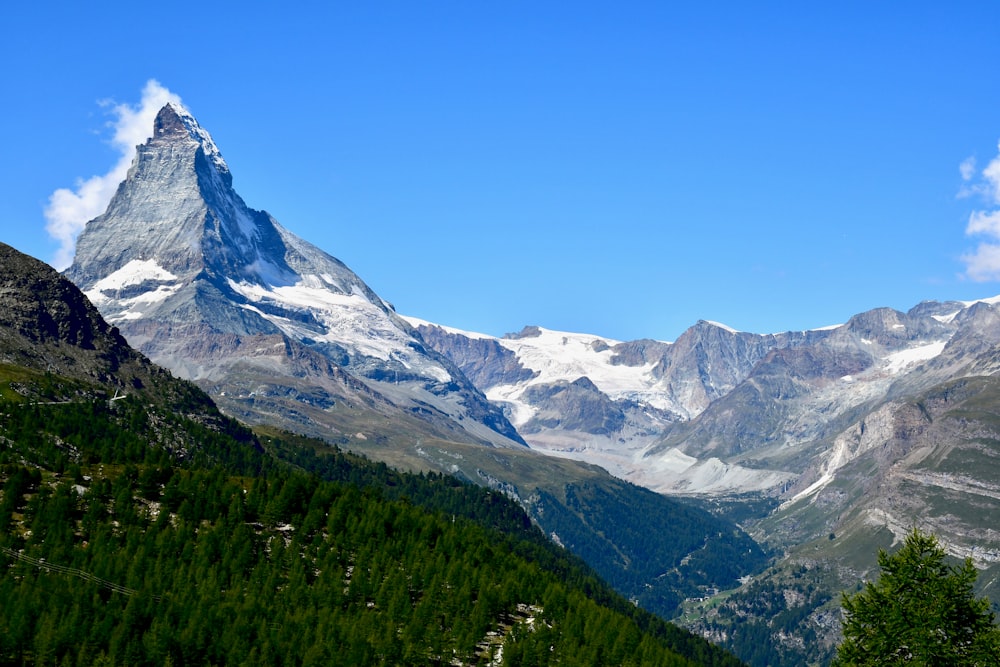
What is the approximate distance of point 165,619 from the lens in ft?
478

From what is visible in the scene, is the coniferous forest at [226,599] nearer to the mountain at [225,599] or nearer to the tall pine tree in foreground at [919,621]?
the mountain at [225,599]

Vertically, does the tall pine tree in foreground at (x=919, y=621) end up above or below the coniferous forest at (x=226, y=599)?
above

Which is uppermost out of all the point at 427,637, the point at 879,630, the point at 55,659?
the point at 879,630

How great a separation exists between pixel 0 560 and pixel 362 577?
5347 cm

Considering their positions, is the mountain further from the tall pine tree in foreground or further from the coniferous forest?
the tall pine tree in foreground

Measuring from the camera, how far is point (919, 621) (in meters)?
96.0

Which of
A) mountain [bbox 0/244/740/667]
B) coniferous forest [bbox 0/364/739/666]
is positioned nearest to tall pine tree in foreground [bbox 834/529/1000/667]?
mountain [bbox 0/244/740/667]

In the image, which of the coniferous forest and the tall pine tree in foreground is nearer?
the tall pine tree in foreground

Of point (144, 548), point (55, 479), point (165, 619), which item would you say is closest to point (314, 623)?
point (165, 619)

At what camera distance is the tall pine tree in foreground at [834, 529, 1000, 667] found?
9431 centimetres

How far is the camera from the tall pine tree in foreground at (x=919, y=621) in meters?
94.3

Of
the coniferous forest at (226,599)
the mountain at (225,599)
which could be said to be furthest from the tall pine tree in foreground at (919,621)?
the coniferous forest at (226,599)

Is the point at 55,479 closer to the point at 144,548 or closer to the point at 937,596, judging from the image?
the point at 144,548

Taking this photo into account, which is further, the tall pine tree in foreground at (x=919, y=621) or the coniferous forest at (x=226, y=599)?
the coniferous forest at (x=226, y=599)
